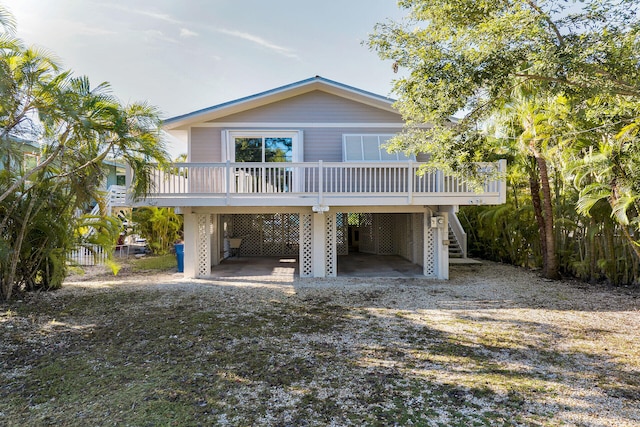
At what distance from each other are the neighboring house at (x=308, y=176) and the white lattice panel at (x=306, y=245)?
3 cm

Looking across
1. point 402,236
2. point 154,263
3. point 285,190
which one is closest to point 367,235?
point 402,236

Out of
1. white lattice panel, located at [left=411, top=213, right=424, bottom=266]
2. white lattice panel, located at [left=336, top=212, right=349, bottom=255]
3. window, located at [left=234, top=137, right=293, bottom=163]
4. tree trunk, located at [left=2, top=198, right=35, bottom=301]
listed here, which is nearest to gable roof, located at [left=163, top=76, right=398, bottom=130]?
window, located at [left=234, top=137, right=293, bottom=163]

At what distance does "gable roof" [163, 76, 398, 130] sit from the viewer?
10805 mm

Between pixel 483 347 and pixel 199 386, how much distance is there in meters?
3.81

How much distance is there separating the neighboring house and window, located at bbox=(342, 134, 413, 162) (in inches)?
1.3

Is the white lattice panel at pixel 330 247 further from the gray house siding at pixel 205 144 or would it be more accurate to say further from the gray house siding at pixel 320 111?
the gray house siding at pixel 205 144

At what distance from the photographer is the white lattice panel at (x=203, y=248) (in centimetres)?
1028

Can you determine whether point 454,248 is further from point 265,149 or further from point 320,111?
point 265,149

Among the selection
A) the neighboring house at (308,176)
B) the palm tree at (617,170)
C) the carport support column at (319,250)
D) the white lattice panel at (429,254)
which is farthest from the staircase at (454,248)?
the palm tree at (617,170)

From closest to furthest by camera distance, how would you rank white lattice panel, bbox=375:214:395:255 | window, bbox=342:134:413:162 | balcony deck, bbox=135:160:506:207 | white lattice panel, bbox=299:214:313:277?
balcony deck, bbox=135:160:506:207 → white lattice panel, bbox=299:214:313:277 → window, bbox=342:134:413:162 → white lattice panel, bbox=375:214:395:255

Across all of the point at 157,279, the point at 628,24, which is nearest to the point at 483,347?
the point at 628,24

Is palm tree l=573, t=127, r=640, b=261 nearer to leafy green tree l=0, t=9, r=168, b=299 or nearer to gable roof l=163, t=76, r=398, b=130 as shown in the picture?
gable roof l=163, t=76, r=398, b=130

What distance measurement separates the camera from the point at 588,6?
13.7ft

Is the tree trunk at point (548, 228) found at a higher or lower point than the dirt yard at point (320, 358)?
higher
